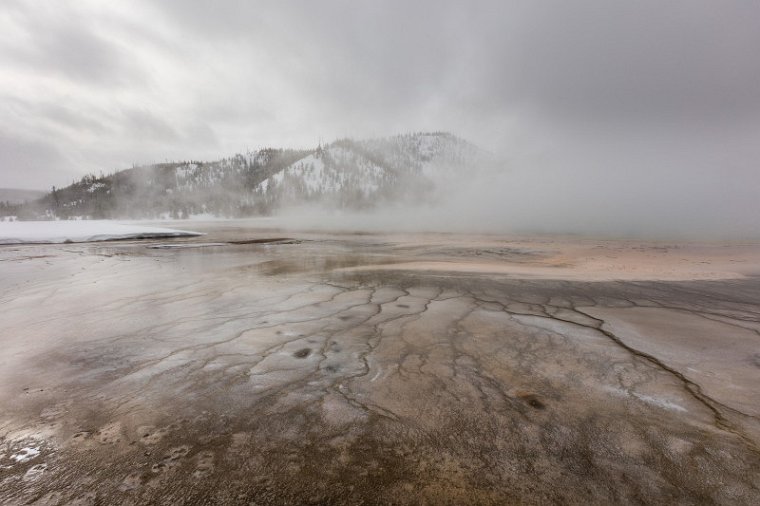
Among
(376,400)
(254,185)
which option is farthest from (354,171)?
(376,400)

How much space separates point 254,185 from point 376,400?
16636 centimetres

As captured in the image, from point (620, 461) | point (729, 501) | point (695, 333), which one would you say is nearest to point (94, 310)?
point (620, 461)

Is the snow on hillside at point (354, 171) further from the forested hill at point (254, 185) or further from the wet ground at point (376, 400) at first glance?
the wet ground at point (376, 400)

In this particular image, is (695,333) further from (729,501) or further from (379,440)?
(379,440)

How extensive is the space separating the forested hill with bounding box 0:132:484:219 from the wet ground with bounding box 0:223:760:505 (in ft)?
375

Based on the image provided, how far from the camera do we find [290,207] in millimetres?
126188

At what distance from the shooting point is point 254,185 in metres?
154

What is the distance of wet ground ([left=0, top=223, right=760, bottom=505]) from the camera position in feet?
6.31

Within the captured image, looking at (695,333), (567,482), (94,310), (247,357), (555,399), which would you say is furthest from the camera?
(94,310)

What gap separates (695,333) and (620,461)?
382 centimetres

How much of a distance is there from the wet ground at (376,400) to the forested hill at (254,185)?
114364mm

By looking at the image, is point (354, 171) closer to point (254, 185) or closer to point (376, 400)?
point (254, 185)

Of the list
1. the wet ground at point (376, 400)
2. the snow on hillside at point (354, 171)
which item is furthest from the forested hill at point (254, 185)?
the wet ground at point (376, 400)

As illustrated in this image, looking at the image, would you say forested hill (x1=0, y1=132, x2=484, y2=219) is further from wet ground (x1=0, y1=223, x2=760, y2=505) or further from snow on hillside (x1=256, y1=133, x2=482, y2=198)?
wet ground (x1=0, y1=223, x2=760, y2=505)
